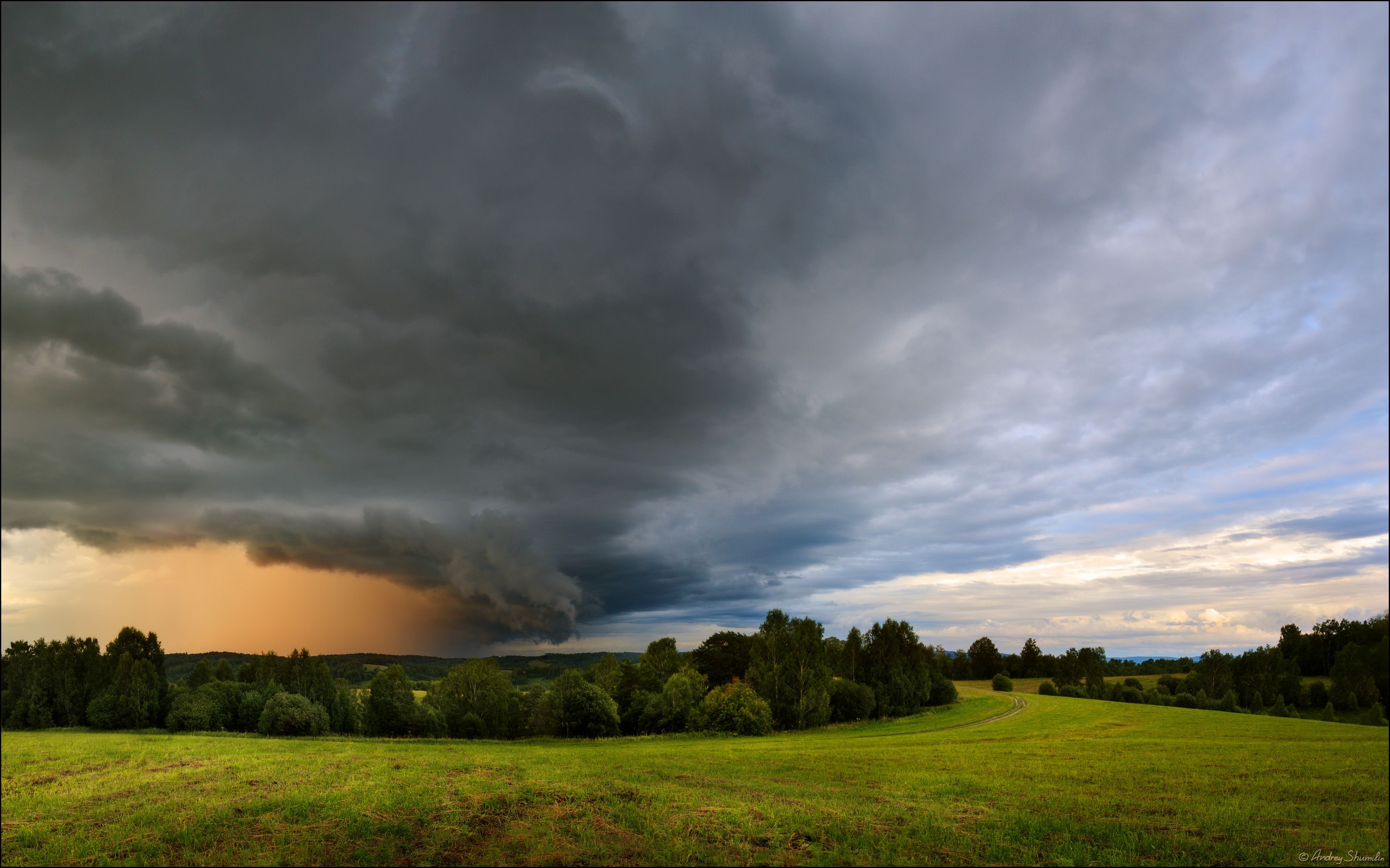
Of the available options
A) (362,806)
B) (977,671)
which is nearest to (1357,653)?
(362,806)

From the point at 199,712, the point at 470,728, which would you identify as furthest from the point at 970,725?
the point at 199,712

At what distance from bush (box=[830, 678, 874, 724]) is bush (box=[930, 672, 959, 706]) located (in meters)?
18.0

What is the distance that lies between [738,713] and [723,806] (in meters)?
54.4

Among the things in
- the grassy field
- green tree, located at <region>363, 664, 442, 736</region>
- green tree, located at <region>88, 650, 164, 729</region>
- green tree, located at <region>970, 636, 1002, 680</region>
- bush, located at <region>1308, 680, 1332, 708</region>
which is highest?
bush, located at <region>1308, 680, 1332, 708</region>

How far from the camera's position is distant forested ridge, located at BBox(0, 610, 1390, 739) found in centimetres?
7119

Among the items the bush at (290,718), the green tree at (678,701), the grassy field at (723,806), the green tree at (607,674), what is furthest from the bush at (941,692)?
the bush at (290,718)

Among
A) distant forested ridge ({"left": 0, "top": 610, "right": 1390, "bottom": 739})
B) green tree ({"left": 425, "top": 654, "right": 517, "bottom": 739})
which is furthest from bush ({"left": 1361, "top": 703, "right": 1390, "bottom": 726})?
green tree ({"left": 425, "top": 654, "right": 517, "bottom": 739})

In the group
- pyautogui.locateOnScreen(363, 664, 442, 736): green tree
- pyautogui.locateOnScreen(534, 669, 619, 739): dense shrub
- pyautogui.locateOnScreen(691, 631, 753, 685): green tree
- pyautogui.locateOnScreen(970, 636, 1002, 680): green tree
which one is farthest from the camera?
pyautogui.locateOnScreen(970, 636, 1002, 680): green tree

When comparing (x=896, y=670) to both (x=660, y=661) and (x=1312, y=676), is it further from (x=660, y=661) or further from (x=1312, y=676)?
(x=1312, y=676)

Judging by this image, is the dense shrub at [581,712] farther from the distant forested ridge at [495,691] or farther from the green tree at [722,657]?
the green tree at [722,657]

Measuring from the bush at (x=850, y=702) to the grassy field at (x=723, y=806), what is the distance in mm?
50937

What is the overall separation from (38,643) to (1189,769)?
424 ft

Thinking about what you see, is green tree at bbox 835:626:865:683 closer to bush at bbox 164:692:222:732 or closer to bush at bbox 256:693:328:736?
bush at bbox 256:693:328:736

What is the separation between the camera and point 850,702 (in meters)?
78.6
